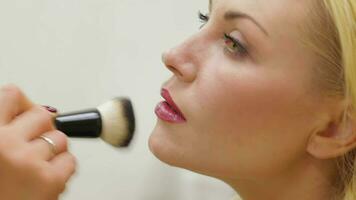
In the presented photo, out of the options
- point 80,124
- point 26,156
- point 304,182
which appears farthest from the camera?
point 304,182

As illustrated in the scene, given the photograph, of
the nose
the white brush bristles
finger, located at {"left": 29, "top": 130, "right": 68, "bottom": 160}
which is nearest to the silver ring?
finger, located at {"left": 29, "top": 130, "right": 68, "bottom": 160}

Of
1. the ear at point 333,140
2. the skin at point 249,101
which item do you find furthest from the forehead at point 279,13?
the ear at point 333,140

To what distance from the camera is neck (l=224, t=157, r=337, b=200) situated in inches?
29.3

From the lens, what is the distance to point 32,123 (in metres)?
0.52

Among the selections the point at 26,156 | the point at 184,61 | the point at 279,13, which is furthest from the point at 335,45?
the point at 26,156

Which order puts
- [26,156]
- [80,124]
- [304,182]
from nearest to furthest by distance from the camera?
[26,156], [80,124], [304,182]

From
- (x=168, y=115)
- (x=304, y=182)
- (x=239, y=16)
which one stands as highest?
(x=239, y=16)

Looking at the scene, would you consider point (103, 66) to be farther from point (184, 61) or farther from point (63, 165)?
point (63, 165)

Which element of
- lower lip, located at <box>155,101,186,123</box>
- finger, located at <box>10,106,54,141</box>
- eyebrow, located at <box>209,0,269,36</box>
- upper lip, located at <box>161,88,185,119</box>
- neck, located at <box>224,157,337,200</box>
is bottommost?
neck, located at <box>224,157,337,200</box>

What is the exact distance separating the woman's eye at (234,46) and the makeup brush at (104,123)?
16 centimetres

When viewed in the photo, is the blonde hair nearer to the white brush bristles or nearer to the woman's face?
the woman's face

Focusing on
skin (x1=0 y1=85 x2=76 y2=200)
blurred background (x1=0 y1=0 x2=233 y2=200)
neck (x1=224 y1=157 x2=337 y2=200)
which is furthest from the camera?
blurred background (x1=0 y1=0 x2=233 y2=200)

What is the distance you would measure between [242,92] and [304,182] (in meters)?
0.18

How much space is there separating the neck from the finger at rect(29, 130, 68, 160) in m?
0.31
